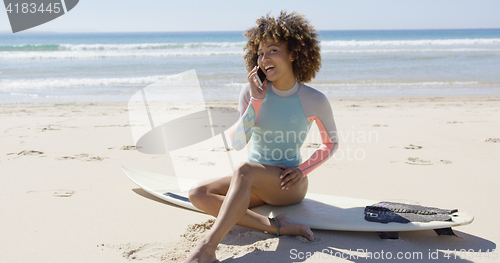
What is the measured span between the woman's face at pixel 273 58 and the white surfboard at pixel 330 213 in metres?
0.85

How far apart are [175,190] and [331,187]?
124 centimetres

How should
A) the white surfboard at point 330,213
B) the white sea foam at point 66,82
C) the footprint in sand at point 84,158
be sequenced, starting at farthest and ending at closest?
the white sea foam at point 66,82 → the footprint in sand at point 84,158 → the white surfboard at point 330,213

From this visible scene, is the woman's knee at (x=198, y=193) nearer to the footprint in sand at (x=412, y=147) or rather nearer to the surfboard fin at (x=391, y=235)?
the surfboard fin at (x=391, y=235)

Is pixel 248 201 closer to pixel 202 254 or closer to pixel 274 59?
pixel 202 254

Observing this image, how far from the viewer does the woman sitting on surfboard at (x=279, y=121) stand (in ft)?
7.27

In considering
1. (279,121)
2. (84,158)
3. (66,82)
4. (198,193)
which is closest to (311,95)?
(279,121)

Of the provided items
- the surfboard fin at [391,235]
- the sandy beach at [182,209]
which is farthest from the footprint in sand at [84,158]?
the surfboard fin at [391,235]

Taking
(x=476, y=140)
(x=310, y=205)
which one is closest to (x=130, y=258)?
(x=310, y=205)

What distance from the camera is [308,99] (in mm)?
2350

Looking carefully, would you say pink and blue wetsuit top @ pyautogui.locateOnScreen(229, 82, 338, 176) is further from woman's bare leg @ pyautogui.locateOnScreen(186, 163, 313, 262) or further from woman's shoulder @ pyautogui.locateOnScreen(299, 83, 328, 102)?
woman's bare leg @ pyautogui.locateOnScreen(186, 163, 313, 262)

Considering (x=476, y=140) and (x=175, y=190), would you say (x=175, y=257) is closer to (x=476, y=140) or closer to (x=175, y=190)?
(x=175, y=190)

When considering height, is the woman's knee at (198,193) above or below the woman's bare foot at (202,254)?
above

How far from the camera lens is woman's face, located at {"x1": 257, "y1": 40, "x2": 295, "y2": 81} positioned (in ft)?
7.51

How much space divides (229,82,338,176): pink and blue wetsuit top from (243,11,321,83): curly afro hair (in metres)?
0.13
